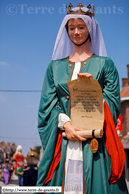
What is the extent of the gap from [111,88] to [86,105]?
410 mm

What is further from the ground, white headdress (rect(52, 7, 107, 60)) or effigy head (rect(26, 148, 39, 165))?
white headdress (rect(52, 7, 107, 60))

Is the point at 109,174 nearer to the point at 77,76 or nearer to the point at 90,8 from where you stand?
the point at 77,76

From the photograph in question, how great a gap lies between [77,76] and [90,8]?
99 cm

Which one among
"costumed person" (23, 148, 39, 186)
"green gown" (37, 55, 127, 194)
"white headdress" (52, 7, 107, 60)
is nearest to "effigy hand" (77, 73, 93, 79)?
"green gown" (37, 55, 127, 194)

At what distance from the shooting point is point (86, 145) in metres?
3.38

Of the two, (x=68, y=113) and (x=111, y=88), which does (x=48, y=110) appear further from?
(x=111, y=88)

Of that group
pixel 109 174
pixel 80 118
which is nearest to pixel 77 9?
pixel 80 118

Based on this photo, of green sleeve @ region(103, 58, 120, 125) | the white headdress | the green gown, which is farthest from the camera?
the white headdress

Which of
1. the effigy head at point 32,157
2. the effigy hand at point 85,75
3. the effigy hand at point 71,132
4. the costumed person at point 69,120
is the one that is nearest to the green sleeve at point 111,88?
the costumed person at point 69,120

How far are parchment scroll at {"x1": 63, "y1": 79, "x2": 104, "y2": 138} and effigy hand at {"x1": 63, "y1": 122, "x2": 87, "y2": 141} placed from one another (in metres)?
0.05

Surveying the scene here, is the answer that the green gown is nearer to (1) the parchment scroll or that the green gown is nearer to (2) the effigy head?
(1) the parchment scroll

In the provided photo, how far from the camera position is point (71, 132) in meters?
3.36

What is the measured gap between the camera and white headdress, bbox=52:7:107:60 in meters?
3.78

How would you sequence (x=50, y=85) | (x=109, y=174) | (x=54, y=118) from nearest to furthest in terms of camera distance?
(x=109, y=174) → (x=54, y=118) → (x=50, y=85)
